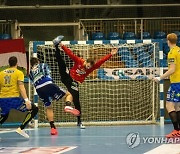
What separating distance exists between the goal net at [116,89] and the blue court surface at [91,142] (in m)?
2.28

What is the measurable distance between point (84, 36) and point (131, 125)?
6.57 m

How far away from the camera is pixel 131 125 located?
38.4 ft

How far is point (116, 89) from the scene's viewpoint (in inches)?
494

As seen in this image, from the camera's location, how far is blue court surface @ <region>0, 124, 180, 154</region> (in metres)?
6.97

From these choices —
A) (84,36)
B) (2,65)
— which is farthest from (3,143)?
(84,36)

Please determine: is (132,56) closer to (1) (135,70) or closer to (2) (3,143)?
(1) (135,70)

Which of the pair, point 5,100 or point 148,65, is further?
point 148,65

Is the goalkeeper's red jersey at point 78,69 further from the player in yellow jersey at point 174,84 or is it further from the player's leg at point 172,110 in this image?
the player's leg at point 172,110

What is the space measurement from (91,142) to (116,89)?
4.56m

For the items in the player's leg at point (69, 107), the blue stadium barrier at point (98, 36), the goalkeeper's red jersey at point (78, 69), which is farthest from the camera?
the blue stadium barrier at point (98, 36)

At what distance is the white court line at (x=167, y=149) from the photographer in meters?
6.55

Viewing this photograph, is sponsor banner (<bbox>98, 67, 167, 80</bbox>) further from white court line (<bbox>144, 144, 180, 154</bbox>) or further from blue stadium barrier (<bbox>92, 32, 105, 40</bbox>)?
blue stadium barrier (<bbox>92, 32, 105, 40</bbox>)

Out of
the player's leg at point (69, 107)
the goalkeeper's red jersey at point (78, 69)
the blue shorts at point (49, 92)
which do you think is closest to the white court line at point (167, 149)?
the player's leg at point (69, 107)

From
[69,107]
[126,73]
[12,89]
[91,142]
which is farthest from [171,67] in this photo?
[126,73]
